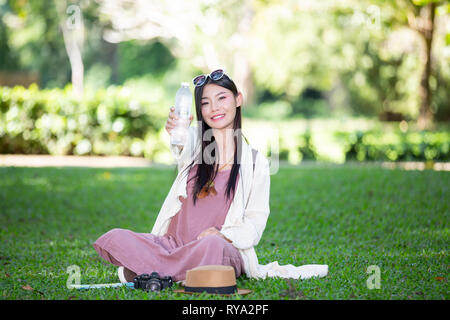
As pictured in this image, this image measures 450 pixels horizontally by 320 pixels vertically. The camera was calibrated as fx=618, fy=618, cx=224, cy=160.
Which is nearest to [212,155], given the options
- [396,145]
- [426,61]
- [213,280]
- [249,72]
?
[213,280]

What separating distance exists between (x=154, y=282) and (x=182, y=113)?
1242 mm

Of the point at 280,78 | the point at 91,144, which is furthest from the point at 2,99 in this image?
the point at 280,78

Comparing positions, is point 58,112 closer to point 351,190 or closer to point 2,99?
point 2,99

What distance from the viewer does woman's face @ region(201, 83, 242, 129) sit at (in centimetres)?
462

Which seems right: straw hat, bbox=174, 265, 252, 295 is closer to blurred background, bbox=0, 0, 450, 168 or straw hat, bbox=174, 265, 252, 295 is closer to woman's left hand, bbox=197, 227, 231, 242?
woman's left hand, bbox=197, 227, 231, 242

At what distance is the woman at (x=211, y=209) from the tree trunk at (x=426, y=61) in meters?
12.9

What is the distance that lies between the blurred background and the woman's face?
4981 millimetres

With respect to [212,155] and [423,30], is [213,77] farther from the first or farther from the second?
[423,30]

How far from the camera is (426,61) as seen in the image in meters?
16.8

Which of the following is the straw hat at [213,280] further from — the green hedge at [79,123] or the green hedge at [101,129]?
the green hedge at [79,123]

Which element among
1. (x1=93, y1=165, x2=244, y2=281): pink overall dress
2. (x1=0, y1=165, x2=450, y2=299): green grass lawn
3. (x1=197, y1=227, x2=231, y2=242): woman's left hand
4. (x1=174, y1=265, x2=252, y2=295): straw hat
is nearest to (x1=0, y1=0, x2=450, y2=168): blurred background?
(x1=0, y1=165, x2=450, y2=299): green grass lawn

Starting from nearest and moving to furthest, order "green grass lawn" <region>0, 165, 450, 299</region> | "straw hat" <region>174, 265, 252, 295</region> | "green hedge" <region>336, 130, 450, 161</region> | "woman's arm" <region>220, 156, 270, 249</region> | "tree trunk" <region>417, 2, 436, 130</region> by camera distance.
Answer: "straw hat" <region>174, 265, 252, 295</region>, "woman's arm" <region>220, 156, 270, 249</region>, "green grass lawn" <region>0, 165, 450, 299</region>, "green hedge" <region>336, 130, 450, 161</region>, "tree trunk" <region>417, 2, 436, 130</region>

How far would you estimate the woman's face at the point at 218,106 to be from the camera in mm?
4625

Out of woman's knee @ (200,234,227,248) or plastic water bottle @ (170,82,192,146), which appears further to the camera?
plastic water bottle @ (170,82,192,146)
